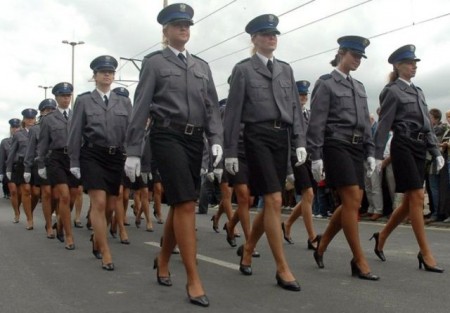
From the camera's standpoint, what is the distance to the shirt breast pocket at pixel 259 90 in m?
5.31

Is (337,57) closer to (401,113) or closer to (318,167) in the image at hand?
(401,113)

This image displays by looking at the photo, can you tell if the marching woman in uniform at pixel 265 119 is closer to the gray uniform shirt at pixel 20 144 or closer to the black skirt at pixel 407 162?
the black skirt at pixel 407 162

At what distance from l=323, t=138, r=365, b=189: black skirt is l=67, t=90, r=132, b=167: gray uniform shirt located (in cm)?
233

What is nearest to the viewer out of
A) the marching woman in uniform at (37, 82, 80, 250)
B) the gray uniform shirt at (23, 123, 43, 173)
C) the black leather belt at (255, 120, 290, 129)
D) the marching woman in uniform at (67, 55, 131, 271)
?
the black leather belt at (255, 120, 290, 129)

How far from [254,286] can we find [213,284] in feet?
1.27

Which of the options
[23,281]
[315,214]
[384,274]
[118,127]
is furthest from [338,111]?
[315,214]

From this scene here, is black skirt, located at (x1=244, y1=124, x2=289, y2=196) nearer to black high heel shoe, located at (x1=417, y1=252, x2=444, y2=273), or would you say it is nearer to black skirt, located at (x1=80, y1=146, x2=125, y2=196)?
black high heel shoe, located at (x1=417, y1=252, x2=444, y2=273)

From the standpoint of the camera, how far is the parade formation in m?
4.83

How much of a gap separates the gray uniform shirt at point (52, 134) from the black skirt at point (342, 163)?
421 cm

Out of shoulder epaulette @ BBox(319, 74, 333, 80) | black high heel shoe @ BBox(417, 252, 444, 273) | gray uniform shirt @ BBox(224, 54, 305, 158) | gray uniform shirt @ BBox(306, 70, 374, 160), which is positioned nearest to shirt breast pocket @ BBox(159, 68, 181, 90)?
gray uniform shirt @ BBox(224, 54, 305, 158)

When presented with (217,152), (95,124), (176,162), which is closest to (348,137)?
(217,152)

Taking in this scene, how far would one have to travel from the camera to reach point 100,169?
6562mm

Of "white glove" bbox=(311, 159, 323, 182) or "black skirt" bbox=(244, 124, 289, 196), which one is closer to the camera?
"black skirt" bbox=(244, 124, 289, 196)

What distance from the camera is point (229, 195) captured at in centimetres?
878
